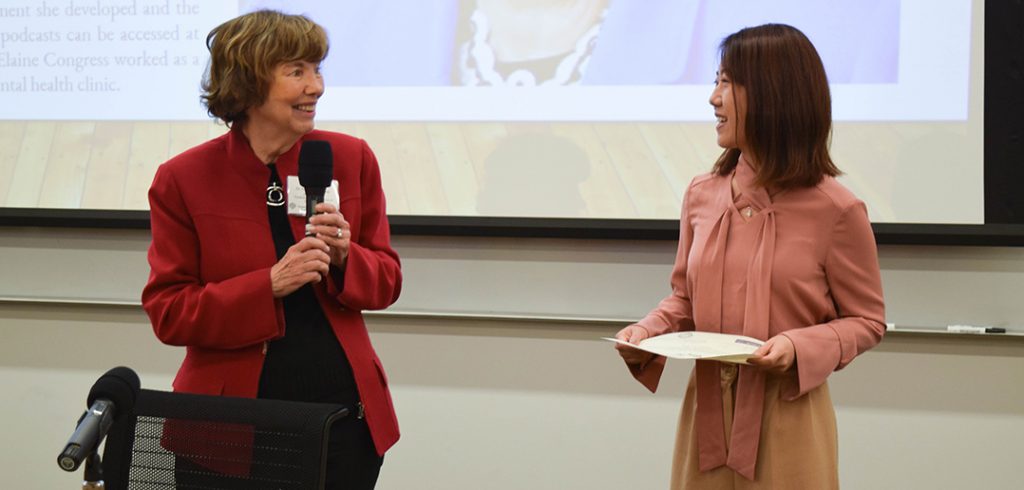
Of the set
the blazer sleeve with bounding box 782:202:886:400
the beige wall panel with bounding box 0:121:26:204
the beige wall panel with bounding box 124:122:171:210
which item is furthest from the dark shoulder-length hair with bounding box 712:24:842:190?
the beige wall panel with bounding box 0:121:26:204

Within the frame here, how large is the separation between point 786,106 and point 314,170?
32.3 inches

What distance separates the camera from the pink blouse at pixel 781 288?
5.68ft

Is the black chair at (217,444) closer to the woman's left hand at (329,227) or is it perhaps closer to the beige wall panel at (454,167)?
the woman's left hand at (329,227)

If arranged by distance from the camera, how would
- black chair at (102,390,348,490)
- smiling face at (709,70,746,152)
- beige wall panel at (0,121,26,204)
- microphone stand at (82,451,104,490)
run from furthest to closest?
beige wall panel at (0,121,26,204)
smiling face at (709,70,746,152)
black chair at (102,390,348,490)
microphone stand at (82,451,104,490)

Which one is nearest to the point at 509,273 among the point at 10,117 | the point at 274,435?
the point at 274,435

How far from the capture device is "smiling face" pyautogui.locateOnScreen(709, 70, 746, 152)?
1.78m

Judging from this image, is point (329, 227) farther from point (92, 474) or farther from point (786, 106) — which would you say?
point (786, 106)

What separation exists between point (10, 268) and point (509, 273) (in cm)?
165

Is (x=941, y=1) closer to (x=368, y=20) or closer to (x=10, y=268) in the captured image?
(x=368, y=20)

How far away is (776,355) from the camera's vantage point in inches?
64.0

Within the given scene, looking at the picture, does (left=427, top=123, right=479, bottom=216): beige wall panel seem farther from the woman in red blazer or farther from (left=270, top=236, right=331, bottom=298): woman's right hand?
(left=270, top=236, right=331, bottom=298): woman's right hand

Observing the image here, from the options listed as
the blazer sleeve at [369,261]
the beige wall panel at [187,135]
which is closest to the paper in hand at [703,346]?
the blazer sleeve at [369,261]

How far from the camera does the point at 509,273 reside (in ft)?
9.81

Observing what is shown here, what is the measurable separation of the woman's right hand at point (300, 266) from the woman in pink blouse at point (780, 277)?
0.54m
